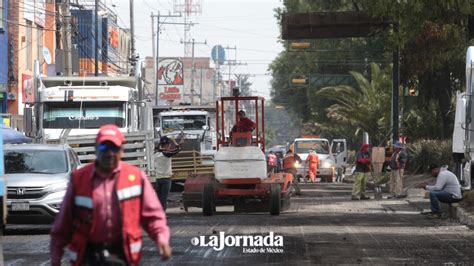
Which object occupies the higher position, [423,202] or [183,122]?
[183,122]

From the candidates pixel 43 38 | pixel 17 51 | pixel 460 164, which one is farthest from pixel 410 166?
pixel 43 38

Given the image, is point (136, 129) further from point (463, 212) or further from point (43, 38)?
point (43, 38)

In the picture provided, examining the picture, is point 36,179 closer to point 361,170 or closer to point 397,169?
point 361,170

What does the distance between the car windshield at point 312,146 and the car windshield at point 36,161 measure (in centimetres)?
3385

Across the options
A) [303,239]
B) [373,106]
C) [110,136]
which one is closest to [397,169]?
[303,239]

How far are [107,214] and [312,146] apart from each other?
48370mm

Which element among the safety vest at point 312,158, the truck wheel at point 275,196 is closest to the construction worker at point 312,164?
the safety vest at point 312,158

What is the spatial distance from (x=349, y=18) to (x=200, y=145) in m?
6.81

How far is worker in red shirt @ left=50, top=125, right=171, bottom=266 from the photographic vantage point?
7.66m

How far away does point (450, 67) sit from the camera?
41094 mm

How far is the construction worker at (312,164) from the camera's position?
166ft

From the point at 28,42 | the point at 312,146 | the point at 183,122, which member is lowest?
the point at 312,146

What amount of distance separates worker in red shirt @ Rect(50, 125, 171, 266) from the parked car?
12.6 m

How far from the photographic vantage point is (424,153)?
1729 inches
